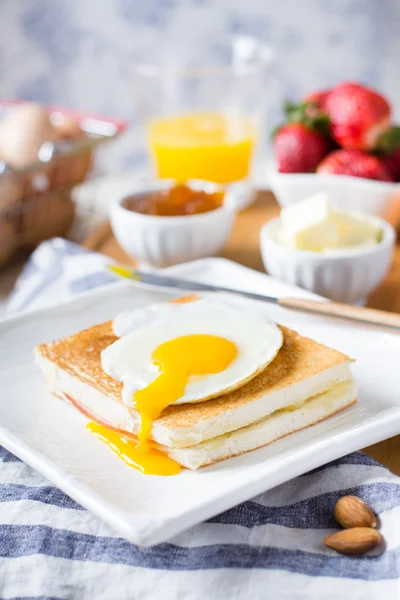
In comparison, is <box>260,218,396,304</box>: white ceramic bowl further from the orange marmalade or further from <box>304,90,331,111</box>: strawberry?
<box>304,90,331,111</box>: strawberry

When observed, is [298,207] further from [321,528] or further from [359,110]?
[321,528]

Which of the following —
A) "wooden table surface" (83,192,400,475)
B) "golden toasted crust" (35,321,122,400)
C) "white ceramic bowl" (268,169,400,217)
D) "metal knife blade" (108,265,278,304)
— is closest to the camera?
"golden toasted crust" (35,321,122,400)

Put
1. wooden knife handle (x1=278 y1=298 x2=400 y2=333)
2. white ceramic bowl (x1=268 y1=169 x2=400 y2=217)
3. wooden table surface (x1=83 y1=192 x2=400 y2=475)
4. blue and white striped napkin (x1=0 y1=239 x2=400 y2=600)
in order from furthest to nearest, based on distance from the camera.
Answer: white ceramic bowl (x1=268 y1=169 x2=400 y2=217) → wooden table surface (x1=83 y1=192 x2=400 y2=475) → wooden knife handle (x1=278 y1=298 x2=400 y2=333) → blue and white striped napkin (x1=0 y1=239 x2=400 y2=600)

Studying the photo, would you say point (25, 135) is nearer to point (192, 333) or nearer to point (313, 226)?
point (313, 226)

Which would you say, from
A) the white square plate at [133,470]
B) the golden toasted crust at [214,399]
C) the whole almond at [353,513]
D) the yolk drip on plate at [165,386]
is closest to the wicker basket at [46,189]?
the white square plate at [133,470]

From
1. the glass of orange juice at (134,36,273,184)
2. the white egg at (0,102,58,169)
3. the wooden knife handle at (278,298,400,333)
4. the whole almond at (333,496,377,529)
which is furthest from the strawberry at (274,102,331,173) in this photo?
the whole almond at (333,496,377,529)

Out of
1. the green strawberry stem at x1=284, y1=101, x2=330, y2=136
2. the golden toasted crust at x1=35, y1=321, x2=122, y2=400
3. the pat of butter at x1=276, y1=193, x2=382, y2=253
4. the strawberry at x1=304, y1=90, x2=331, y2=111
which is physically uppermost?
the strawberry at x1=304, y1=90, x2=331, y2=111

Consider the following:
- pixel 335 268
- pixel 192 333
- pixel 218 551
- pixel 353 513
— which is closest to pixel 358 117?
pixel 335 268

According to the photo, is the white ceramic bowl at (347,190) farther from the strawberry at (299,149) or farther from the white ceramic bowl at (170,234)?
the white ceramic bowl at (170,234)

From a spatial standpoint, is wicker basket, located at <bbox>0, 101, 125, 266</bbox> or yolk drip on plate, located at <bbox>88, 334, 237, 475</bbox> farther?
wicker basket, located at <bbox>0, 101, 125, 266</bbox>
